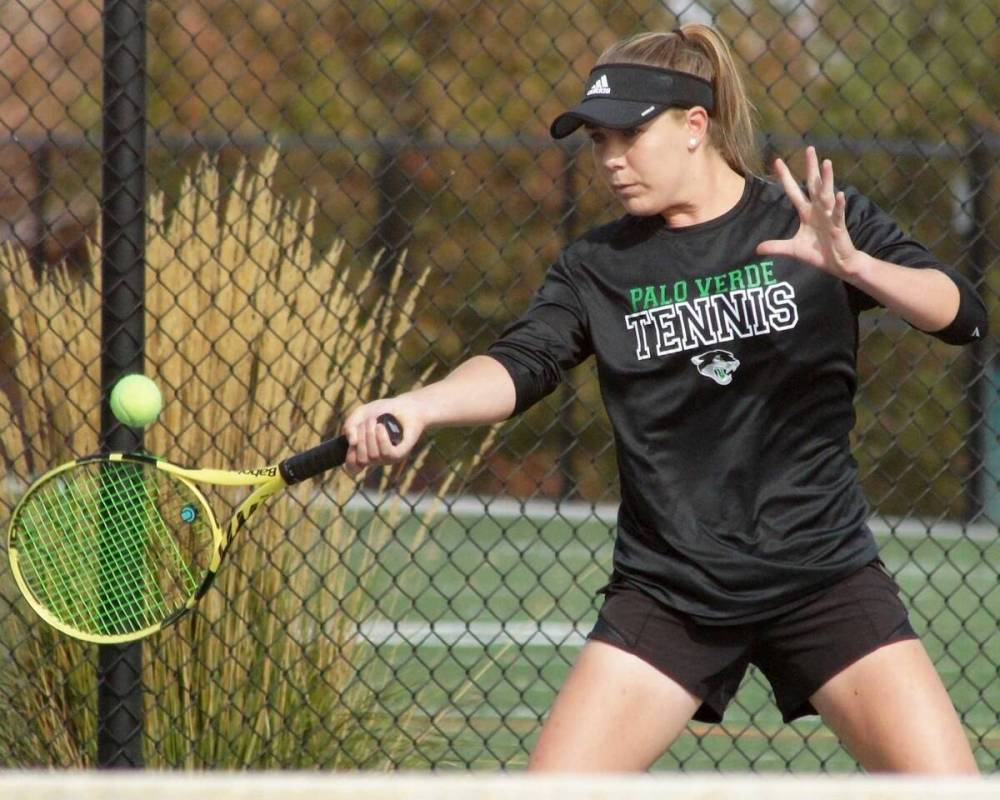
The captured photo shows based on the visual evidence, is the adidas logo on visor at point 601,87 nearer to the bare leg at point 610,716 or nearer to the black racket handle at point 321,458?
the black racket handle at point 321,458

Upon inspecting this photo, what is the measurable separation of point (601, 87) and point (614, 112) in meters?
0.10

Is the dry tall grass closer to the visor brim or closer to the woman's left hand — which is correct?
the visor brim

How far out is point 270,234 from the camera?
14.4ft

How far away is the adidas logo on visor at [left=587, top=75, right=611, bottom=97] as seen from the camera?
10.4ft

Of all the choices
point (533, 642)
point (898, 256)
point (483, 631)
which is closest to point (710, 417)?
point (898, 256)

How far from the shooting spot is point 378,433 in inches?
112

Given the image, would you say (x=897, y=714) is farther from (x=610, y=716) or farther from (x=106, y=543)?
(x=106, y=543)

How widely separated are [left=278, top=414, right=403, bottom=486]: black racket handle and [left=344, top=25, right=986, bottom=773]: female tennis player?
0.07 m

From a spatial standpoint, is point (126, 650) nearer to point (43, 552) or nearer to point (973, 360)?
point (43, 552)

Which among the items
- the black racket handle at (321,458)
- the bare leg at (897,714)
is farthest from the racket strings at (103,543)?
the bare leg at (897,714)

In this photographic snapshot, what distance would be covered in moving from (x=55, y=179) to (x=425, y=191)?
2.55 metres

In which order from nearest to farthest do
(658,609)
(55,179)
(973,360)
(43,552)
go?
(658,609), (43,552), (973,360), (55,179)

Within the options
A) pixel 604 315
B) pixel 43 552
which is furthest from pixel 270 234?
pixel 604 315

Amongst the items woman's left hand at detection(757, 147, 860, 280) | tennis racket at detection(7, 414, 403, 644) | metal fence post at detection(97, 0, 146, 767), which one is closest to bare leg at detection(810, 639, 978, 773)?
woman's left hand at detection(757, 147, 860, 280)
